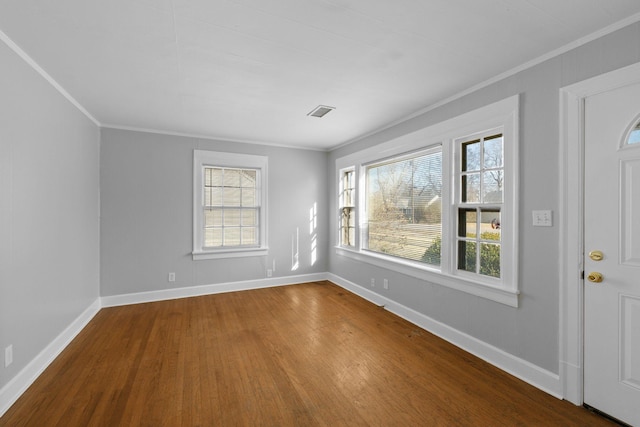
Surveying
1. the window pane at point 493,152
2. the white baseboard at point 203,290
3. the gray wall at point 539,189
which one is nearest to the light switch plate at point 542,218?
the gray wall at point 539,189

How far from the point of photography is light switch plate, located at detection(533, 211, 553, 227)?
2188 mm

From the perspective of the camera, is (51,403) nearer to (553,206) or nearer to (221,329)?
(221,329)

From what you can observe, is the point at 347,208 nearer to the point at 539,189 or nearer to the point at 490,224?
the point at 490,224

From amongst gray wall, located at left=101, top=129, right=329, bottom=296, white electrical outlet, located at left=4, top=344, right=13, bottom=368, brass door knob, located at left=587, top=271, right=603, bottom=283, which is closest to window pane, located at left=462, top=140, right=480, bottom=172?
brass door knob, located at left=587, top=271, right=603, bottom=283

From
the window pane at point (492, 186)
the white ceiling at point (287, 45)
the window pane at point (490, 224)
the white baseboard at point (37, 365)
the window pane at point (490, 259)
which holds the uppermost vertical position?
the white ceiling at point (287, 45)

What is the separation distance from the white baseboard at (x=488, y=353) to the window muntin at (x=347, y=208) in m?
1.40

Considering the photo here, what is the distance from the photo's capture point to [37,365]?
7.85ft

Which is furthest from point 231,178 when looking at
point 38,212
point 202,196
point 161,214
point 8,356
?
point 8,356

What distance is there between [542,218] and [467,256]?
2.85 feet

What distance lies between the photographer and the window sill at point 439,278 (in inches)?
97.8

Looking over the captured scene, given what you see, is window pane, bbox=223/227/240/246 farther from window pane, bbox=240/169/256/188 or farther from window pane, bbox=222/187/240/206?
window pane, bbox=240/169/256/188

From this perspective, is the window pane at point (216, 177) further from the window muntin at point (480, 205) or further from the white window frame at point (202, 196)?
the window muntin at point (480, 205)

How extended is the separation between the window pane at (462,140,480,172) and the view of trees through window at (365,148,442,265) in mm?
311

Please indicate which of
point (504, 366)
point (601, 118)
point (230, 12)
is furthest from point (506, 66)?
point (504, 366)
